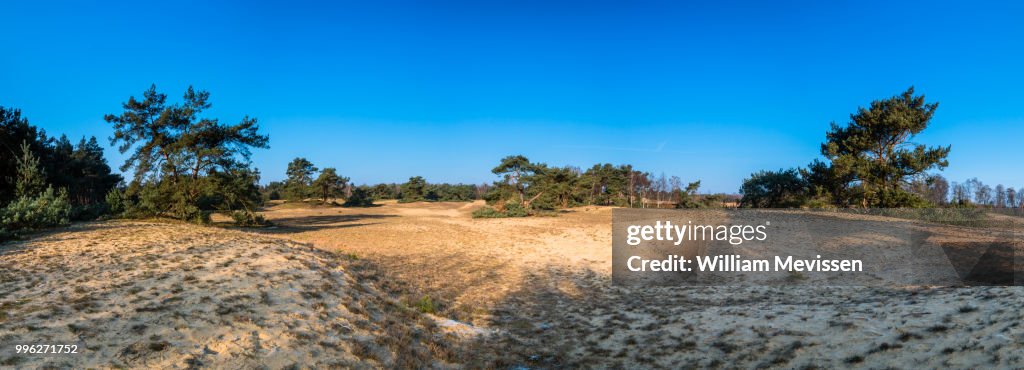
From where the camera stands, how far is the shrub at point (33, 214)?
37.0 feet

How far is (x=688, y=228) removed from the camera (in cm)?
2023

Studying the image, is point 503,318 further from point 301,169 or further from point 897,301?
point 301,169

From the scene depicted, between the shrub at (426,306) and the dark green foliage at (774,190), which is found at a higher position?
the dark green foliage at (774,190)

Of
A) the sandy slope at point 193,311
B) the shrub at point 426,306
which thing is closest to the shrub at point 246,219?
the sandy slope at point 193,311

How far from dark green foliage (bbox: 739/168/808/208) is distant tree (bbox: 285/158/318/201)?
49336mm

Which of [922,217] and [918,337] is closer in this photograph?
[918,337]

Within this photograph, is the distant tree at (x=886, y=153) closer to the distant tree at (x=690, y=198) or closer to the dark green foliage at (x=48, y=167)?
the distant tree at (x=690, y=198)

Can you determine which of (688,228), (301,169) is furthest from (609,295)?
(301,169)

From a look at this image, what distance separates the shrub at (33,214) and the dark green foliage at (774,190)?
135 feet

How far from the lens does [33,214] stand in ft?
39.4

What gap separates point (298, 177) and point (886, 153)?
5839 cm

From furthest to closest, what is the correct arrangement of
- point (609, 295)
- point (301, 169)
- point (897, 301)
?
point (301, 169) → point (609, 295) → point (897, 301)

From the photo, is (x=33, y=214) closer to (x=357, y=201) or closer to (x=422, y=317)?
(x=422, y=317)

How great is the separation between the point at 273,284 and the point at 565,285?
747cm
